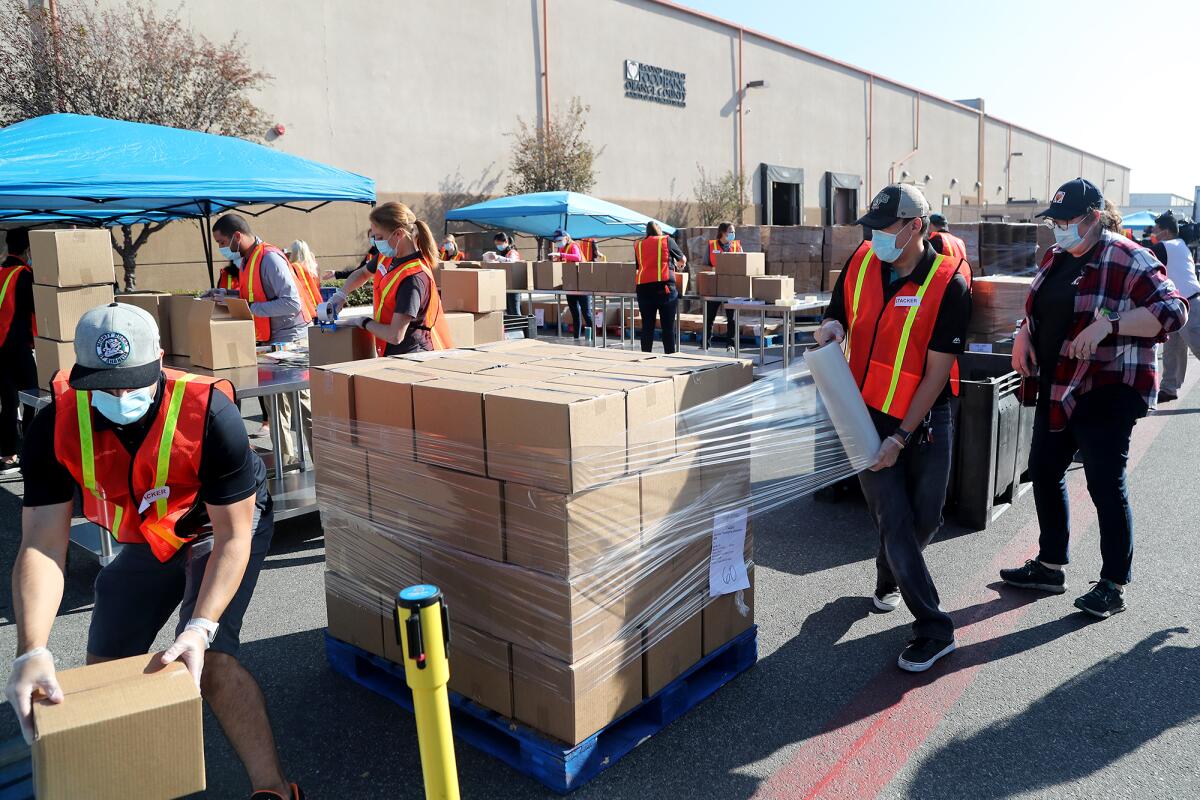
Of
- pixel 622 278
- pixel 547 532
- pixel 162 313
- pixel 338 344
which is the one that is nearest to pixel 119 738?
pixel 547 532

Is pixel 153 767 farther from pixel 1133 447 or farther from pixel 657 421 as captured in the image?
pixel 1133 447

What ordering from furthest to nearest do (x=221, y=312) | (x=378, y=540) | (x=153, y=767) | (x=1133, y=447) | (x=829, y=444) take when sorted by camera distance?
(x=1133, y=447) < (x=221, y=312) < (x=829, y=444) < (x=378, y=540) < (x=153, y=767)

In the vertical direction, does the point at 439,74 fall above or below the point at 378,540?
above

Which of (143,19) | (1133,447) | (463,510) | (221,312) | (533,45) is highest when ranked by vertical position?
(533,45)

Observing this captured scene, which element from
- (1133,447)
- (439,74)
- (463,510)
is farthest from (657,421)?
Answer: (439,74)

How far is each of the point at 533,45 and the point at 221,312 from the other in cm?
1734

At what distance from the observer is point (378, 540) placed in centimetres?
325

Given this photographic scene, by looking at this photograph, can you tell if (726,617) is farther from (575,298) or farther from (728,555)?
(575,298)

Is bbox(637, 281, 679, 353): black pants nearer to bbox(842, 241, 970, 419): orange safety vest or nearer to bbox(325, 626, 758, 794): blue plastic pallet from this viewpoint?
bbox(842, 241, 970, 419): orange safety vest

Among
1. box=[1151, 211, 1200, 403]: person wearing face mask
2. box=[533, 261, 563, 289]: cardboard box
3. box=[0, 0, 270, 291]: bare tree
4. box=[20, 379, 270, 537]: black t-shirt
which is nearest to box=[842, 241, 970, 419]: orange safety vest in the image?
box=[20, 379, 270, 537]: black t-shirt

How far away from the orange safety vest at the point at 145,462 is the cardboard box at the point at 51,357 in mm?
2949

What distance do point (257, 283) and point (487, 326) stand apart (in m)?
1.83

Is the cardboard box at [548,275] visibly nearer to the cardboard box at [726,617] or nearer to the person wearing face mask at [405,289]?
the person wearing face mask at [405,289]

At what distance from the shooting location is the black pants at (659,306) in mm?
11914
